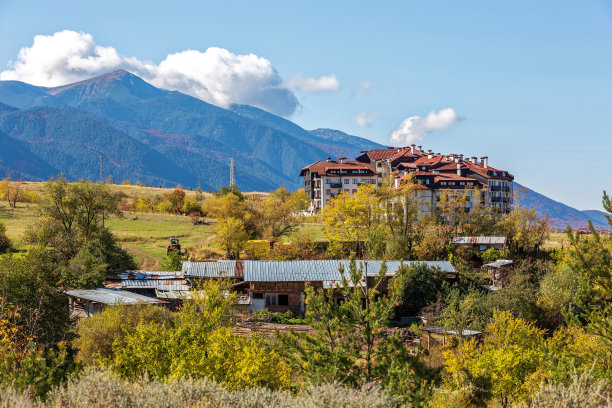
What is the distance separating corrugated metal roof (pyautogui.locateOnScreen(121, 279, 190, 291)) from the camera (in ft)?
168

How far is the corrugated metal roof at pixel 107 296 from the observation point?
40312mm

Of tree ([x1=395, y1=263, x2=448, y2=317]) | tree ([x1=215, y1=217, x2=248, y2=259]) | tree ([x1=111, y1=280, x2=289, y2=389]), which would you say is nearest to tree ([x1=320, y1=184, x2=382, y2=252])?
tree ([x1=215, y1=217, x2=248, y2=259])

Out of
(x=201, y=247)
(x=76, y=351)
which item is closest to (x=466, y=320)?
(x=76, y=351)

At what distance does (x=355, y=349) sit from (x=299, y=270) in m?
36.8

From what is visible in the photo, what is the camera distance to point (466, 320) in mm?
45875

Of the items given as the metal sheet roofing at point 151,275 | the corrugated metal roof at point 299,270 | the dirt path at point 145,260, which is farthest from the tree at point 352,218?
the metal sheet roofing at point 151,275

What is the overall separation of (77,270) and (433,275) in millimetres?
31550

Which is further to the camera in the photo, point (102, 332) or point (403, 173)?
point (403, 173)

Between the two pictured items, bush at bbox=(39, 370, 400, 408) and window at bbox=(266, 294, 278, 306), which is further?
window at bbox=(266, 294, 278, 306)

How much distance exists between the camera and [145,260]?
68375 mm

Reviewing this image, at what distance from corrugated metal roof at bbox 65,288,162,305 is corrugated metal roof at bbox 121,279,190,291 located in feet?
12.7

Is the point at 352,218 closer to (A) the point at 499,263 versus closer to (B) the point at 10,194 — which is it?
(A) the point at 499,263

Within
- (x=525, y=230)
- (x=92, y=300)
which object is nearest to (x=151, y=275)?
(x=92, y=300)

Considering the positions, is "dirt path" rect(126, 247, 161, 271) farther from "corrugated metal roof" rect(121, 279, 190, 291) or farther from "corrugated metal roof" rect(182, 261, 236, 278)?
"corrugated metal roof" rect(121, 279, 190, 291)
